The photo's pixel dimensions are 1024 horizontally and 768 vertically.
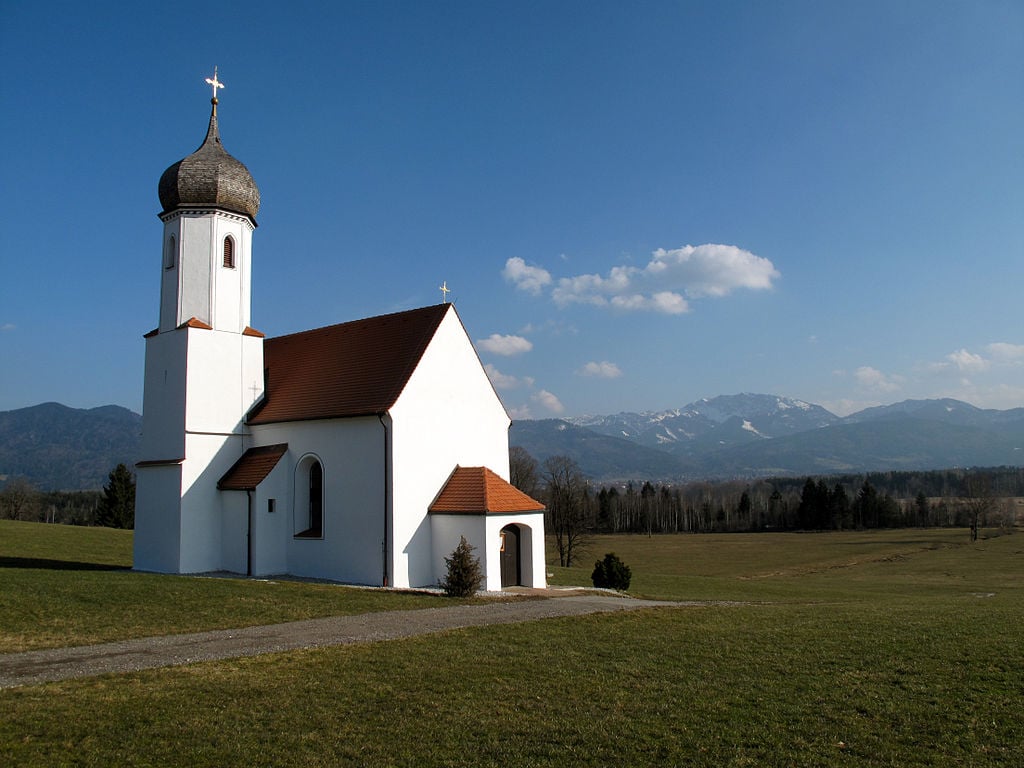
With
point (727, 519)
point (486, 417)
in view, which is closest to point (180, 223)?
point (486, 417)

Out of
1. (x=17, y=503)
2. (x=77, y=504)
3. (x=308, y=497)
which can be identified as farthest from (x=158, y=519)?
(x=77, y=504)

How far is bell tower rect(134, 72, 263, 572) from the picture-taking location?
25781 millimetres

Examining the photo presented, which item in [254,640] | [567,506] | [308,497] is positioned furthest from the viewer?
[567,506]

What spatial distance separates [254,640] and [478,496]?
10569 mm

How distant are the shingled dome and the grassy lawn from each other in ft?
42.0

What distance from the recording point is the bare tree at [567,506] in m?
52.9

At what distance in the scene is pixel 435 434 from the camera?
24.3m

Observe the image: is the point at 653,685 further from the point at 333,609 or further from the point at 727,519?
the point at 727,519

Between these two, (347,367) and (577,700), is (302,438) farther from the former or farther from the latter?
(577,700)

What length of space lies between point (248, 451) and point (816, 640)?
2052 cm

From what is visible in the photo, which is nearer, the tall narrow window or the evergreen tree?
the tall narrow window

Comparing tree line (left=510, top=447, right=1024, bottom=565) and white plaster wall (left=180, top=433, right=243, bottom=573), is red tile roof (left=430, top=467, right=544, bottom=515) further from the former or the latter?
tree line (left=510, top=447, right=1024, bottom=565)

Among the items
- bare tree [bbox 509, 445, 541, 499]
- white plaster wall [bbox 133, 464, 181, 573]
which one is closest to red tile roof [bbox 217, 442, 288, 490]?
white plaster wall [bbox 133, 464, 181, 573]

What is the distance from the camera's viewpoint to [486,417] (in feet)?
86.2
